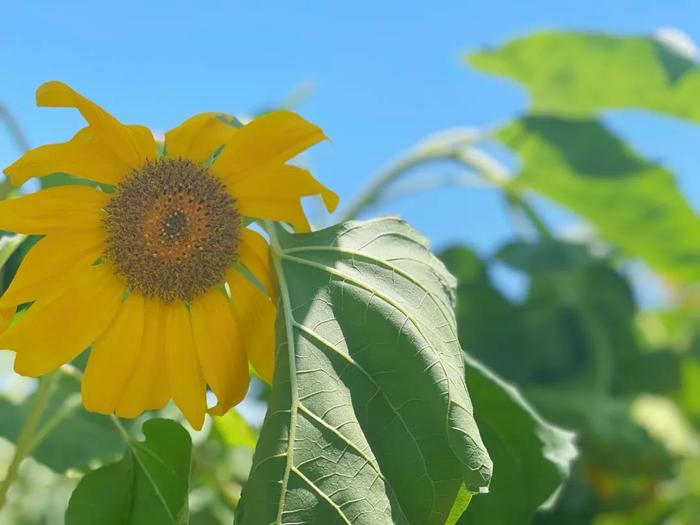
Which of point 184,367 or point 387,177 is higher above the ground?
point 184,367

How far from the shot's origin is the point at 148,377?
52cm

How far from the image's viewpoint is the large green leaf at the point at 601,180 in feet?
4.54

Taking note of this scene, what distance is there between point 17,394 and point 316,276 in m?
0.50

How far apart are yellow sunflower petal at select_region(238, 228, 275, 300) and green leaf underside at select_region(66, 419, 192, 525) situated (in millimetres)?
101

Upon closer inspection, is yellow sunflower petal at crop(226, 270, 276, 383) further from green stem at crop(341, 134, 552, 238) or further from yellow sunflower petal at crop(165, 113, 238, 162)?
green stem at crop(341, 134, 552, 238)

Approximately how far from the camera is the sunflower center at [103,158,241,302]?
1.78 feet

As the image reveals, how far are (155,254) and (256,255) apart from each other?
0.20 ft

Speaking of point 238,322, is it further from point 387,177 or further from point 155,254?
point 387,177

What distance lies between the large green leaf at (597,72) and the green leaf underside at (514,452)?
34.9 inches

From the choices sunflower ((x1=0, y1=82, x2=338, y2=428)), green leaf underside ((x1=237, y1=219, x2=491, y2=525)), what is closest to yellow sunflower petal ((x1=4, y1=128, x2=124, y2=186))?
sunflower ((x1=0, y1=82, x2=338, y2=428))

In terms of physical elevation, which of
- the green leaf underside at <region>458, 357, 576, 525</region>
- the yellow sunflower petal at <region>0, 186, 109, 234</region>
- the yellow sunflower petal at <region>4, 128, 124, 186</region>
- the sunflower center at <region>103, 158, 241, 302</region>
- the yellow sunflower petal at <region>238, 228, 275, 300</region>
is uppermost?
the yellow sunflower petal at <region>4, 128, 124, 186</region>

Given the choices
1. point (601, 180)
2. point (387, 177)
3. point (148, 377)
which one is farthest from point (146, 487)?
point (601, 180)

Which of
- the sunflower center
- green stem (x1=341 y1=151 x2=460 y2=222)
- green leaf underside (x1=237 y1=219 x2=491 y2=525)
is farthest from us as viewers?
green stem (x1=341 y1=151 x2=460 y2=222)

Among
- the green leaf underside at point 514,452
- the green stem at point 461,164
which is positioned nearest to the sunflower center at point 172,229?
the green leaf underside at point 514,452
